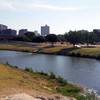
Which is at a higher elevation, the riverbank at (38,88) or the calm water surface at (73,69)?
the riverbank at (38,88)

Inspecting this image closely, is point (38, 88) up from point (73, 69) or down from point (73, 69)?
up

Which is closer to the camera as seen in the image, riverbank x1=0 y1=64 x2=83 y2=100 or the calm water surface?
riverbank x1=0 y1=64 x2=83 y2=100

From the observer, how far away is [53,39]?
120 m

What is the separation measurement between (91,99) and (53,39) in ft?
339

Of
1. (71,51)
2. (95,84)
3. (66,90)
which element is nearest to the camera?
(66,90)

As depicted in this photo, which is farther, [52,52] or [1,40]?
[1,40]

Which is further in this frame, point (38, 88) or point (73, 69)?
point (73, 69)

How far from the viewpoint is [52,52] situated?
9494 cm

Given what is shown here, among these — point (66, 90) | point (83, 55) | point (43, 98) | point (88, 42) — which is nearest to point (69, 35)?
point (88, 42)

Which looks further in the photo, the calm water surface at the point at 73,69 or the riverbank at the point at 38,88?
the calm water surface at the point at 73,69

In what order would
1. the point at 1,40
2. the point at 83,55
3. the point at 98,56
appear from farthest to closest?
the point at 1,40 → the point at 83,55 → the point at 98,56

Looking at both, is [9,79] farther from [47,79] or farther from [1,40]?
[1,40]

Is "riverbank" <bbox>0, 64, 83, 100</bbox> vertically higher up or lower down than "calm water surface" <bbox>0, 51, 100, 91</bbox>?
higher up

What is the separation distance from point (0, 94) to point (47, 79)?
36.2ft
